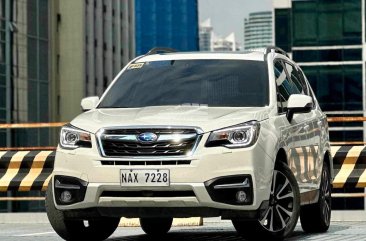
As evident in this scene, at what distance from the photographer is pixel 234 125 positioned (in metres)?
9.27

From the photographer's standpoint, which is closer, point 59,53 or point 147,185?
point 147,185

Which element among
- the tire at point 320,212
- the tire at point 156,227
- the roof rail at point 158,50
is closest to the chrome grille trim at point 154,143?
the roof rail at point 158,50

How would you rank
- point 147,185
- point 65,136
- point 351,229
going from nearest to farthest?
1. point 147,185
2. point 65,136
3. point 351,229

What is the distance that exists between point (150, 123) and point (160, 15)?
464 ft

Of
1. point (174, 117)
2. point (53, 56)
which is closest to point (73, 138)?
point (174, 117)

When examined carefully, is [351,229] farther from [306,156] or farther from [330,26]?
[330,26]

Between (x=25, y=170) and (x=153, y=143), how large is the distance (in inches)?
265

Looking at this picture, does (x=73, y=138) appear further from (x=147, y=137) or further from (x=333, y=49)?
(x=333, y=49)

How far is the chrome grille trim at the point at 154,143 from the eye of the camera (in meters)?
9.12

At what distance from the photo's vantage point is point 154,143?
30.0 feet

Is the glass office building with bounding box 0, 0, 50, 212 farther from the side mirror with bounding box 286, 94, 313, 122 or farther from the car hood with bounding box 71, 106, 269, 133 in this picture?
the car hood with bounding box 71, 106, 269, 133

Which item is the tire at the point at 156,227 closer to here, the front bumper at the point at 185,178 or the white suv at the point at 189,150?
the white suv at the point at 189,150

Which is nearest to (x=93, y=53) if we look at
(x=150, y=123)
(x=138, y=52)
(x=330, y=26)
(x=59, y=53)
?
(x=59, y=53)

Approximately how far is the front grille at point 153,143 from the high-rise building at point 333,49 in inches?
2201
